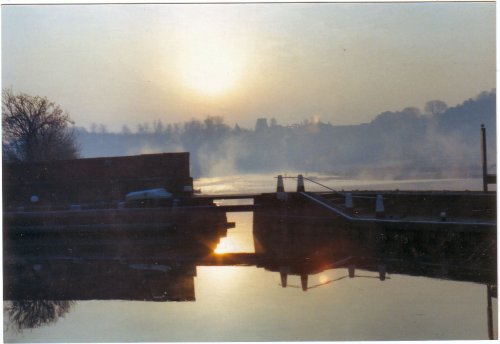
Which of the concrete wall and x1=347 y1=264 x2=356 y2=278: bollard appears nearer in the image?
x1=347 y1=264 x2=356 y2=278: bollard

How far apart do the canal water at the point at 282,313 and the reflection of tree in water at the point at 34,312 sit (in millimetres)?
20

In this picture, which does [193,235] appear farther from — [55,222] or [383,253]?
[383,253]

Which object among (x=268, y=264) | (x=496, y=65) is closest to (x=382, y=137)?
(x=268, y=264)

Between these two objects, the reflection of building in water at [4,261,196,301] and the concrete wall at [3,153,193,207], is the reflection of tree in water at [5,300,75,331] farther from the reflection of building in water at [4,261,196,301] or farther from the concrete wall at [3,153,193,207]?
the concrete wall at [3,153,193,207]

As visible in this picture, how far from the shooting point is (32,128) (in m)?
51.3

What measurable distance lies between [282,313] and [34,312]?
5.28 meters

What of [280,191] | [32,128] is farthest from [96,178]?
[32,128]

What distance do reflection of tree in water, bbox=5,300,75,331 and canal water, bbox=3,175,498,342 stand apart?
0.07 ft

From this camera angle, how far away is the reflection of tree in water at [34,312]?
1380 cm

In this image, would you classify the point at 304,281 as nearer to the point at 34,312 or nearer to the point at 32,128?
the point at 34,312

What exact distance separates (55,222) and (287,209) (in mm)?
11221

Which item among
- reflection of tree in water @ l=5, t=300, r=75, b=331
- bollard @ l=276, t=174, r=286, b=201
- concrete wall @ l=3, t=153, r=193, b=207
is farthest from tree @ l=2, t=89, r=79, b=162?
reflection of tree in water @ l=5, t=300, r=75, b=331

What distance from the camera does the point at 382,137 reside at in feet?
135

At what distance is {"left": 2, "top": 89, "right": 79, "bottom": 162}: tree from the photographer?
1930 inches
